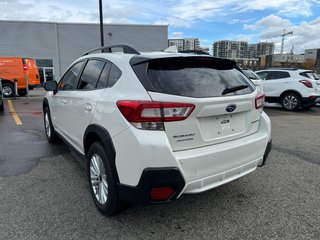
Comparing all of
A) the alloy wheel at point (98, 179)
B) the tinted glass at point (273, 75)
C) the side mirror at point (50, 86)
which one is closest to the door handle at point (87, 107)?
the alloy wheel at point (98, 179)

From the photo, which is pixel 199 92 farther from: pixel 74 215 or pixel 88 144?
pixel 74 215

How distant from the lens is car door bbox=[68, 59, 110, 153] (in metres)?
2.99

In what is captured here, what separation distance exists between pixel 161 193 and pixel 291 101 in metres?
9.84

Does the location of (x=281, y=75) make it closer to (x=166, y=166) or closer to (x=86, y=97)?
(x=86, y=97)

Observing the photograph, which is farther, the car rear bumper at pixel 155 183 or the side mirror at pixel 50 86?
the side mirror at pixel 50 86

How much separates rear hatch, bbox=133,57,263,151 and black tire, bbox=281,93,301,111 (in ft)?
28.1

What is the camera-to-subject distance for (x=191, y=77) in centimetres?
260

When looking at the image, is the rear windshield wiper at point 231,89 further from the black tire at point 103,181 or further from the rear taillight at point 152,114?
the black tire at point 103,181

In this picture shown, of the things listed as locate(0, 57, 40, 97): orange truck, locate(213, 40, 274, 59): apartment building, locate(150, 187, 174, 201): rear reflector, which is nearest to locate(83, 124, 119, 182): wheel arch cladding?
locate(150, 187, 174, 201): rear reflector

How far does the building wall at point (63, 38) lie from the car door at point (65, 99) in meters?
25.2

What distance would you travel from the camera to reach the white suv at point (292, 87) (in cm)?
1020

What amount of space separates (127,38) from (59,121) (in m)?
26.1

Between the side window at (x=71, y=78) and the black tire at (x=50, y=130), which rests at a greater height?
the side window at (x=71, y=78)

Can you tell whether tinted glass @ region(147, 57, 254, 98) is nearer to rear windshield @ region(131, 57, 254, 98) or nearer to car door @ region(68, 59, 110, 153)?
rear windshield @ region(131, 57, 254, 98)
